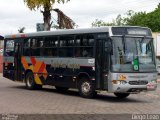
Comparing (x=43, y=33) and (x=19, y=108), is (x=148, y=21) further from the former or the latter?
(x=19, y=108)

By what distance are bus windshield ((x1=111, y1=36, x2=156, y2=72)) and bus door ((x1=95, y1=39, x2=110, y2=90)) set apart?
0.46 m

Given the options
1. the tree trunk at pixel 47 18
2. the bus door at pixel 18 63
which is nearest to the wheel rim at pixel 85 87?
the bus door at pixel 18 63

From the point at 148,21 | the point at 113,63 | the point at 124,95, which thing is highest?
the point at 148,21

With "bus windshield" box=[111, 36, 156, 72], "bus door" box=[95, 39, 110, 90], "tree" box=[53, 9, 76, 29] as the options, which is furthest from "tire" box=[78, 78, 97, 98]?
"tree" box=[53, 9, 76, 29]

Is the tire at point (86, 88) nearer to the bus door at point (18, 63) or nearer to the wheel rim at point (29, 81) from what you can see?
the wheel rim at point (29, 81)

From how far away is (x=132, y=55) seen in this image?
20094 mm

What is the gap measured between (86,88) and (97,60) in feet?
4.75

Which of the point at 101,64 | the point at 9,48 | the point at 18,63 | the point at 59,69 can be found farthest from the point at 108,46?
the point at 9,48

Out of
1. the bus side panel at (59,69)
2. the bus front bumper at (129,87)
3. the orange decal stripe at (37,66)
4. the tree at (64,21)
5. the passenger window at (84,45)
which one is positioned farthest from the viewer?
the tree at (64,21)

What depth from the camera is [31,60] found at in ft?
84.9

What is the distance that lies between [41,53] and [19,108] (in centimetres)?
859

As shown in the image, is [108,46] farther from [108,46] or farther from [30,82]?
[30,82]

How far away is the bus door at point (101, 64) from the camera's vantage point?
66.2ft

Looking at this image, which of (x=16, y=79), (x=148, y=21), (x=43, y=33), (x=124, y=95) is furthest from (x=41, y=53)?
(x=148, y=21)
